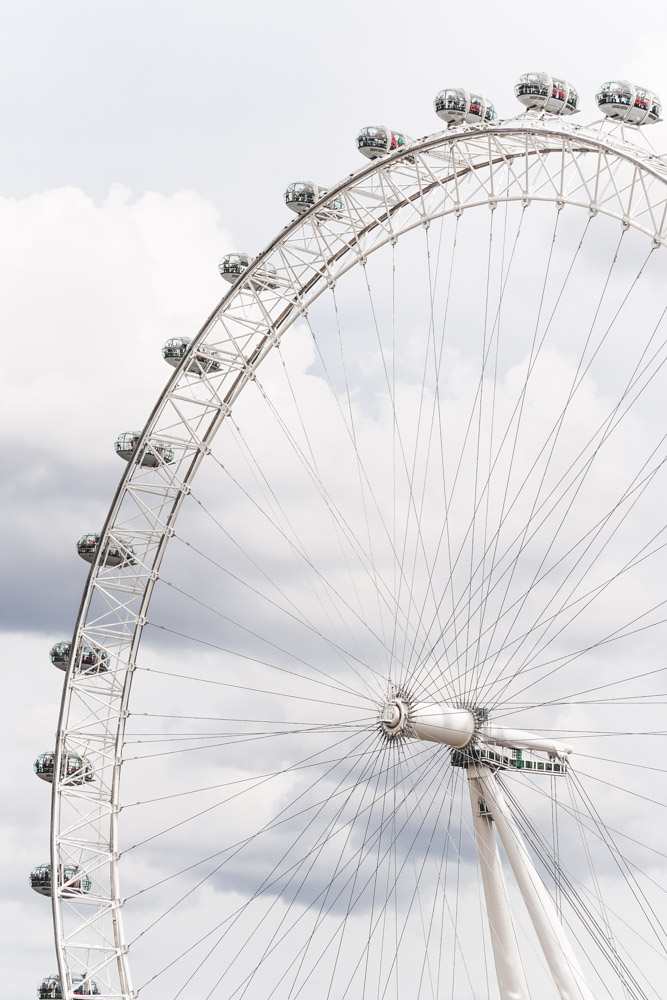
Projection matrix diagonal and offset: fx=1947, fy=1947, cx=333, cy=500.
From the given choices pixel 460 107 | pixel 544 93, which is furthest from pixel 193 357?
pixel 544 93

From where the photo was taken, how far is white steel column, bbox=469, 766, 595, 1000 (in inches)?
1515

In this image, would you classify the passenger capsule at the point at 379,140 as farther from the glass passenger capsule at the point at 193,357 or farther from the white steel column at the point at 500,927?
the white steel column at the point at 500,927

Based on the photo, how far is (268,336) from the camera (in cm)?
4794

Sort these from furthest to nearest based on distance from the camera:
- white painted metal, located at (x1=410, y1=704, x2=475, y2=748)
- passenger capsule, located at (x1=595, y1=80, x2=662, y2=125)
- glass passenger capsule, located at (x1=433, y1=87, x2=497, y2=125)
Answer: glass passenger capsule, located at (x1=433, y1=87, x2=497, y2=125)
white painted metal, located at (x1=410, y1=704, x2=475, y2=748)
passenger capsule, located at (x1=595, y1=80, x2=662, y2=125)

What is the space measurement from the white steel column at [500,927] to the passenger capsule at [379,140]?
15391 mm

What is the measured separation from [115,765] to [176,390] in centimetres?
983

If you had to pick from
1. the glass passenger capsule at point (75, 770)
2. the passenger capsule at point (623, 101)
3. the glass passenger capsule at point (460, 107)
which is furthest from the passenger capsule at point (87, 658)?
the passenger capsule at point (623, 101)

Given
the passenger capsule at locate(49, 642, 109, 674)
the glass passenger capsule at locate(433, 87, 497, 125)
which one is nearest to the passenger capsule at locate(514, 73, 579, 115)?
the glass passenger capsule at locate(433, 87, 497, 125)

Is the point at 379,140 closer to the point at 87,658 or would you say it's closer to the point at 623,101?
the point at 623,101

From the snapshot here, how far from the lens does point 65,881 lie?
49750mm

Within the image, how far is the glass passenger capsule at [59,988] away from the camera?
48.9 metres

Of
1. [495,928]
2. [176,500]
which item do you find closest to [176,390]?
[176,500]

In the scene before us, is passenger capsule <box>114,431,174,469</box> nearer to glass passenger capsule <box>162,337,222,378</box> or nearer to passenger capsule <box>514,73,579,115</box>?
glass passenger capsule <box>162,337,222,378</box>

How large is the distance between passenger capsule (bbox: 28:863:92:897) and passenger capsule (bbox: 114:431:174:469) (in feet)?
34.7
